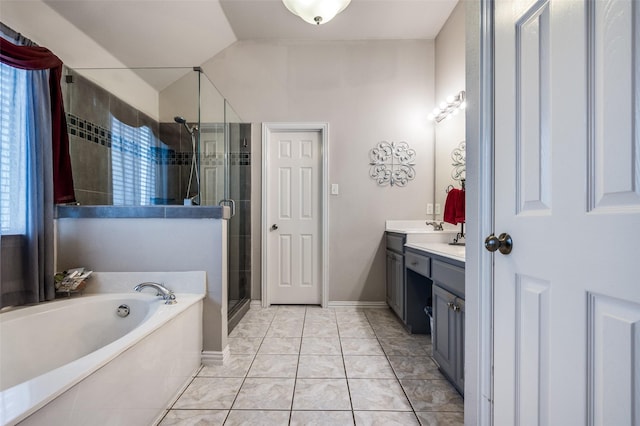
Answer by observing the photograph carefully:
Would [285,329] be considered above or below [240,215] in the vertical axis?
below

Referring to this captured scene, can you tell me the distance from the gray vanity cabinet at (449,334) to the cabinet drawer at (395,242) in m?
0.70

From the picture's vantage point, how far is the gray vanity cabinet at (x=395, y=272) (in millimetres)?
2369

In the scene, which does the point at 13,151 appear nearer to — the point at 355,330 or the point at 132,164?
the point at 132,164

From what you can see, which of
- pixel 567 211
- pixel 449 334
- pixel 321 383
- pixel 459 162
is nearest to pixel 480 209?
pixel 567 211

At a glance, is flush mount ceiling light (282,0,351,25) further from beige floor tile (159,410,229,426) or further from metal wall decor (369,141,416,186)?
beige floor tile (159,410,229,426)

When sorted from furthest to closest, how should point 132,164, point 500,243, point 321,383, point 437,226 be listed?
1. point 437,226
2. point 132,164
3. point 321,383
4. point 500,243

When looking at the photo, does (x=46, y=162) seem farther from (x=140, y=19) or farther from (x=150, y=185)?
(x=140, y=19)

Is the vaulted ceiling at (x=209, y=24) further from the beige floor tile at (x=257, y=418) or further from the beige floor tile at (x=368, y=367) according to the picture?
the beige floor tile at (x=368, y=367)

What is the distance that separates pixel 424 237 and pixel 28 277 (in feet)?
8.31

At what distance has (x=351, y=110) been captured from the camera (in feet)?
9.62

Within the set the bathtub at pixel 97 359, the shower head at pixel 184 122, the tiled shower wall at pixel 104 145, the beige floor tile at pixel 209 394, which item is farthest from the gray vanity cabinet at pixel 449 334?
the shower head at pixel 184 122

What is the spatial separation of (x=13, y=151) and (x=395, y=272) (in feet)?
8.93

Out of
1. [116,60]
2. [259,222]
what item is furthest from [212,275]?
[116,60]

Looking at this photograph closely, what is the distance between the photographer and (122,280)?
1708 mm
